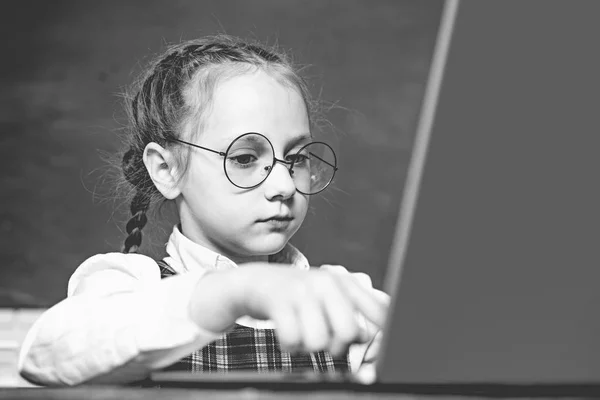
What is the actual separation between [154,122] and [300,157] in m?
0.27

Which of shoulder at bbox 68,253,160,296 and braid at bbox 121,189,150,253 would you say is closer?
shoulder at bbox 68,253,160,296

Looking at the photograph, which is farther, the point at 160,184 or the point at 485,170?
the point at 160,184

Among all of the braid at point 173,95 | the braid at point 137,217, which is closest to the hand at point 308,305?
the braid at point 173,95

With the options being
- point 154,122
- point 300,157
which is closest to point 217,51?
point 154,122

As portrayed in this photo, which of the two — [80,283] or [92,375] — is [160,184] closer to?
[80,283]

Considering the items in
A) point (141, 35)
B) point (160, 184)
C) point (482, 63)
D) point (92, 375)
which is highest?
point (141, 35)

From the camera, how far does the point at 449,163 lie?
0.29 metres

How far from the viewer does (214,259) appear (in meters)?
0.98

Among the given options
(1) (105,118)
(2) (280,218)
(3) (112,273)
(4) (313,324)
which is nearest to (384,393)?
(4) (313,324)

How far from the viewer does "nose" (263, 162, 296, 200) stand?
907 millimetres

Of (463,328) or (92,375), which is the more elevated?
(463,328)

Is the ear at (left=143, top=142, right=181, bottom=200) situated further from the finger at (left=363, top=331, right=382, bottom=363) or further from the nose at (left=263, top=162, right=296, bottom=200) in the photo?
the finger at (left=363, top=331, right=382, bottom=363)

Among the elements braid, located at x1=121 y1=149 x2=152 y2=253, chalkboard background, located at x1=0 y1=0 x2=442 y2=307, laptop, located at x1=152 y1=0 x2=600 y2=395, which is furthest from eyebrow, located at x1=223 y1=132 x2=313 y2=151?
chalkboard background, located at x1=0 y1=0 x2=442 y2=307

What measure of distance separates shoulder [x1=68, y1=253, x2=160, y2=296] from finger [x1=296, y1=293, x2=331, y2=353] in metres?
0.38
